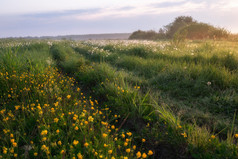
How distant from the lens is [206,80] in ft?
13.9

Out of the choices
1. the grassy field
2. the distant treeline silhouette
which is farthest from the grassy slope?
the distant treeline silhouette

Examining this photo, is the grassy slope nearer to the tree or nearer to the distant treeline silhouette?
the distant treeline silhouette

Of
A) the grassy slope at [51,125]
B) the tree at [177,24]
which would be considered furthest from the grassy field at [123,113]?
the tree at [177,24]

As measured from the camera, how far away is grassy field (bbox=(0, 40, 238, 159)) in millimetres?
2125

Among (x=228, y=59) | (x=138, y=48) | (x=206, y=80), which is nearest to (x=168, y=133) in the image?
(x=206, y=80)

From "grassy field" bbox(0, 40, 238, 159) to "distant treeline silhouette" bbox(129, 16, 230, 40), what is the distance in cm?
508

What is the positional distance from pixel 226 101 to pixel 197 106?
527mm

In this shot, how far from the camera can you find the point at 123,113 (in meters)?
3.16

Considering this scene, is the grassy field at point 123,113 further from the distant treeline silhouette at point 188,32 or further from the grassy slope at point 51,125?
the distant treeline silhouette at point 188,32

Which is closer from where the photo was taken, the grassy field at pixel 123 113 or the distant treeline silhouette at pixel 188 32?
the grassy field at pixel 123 113

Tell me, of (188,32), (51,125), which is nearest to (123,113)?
(51,125)

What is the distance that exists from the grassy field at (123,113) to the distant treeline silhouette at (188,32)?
508 centimetres

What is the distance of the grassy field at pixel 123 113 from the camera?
2125 mm

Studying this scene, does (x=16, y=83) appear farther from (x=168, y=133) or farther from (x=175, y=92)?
(x=175, y=92)
